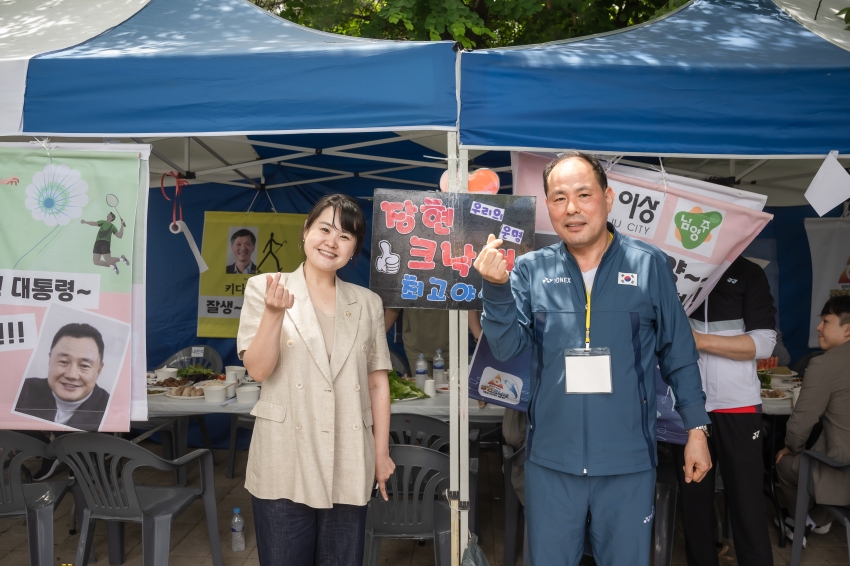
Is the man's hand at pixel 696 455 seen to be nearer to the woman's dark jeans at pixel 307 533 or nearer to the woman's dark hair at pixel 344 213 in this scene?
the woman's dark jeans at pixel 307 533

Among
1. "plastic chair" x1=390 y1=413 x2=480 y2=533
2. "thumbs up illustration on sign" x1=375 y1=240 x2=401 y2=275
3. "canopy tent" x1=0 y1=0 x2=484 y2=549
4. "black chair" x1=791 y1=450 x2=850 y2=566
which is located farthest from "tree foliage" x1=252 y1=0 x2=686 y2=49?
"thumbs up illustration on sign" x1=375 y1=240 x2=401 y2=275

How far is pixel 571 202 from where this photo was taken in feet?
7.09

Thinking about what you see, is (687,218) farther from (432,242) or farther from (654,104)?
(432,242)

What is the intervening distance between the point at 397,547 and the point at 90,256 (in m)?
2.26

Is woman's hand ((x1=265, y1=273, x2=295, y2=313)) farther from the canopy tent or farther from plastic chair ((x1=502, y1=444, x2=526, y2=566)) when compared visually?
plastic chair ((x1=502, y1=444, x2=526, y2=566))

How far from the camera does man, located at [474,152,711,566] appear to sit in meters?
2.13

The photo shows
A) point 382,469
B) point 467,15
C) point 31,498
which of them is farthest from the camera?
point 467,15

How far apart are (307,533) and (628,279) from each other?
137cm

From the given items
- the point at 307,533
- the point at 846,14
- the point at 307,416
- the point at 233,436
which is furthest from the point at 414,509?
the point at 846,14

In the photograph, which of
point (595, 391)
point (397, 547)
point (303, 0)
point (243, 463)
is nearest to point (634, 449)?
point (595, 391)

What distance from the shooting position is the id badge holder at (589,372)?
2.12m

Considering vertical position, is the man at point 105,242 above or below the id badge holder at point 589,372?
above

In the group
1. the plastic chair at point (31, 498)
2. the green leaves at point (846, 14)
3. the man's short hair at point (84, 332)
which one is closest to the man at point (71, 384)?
the man's short hair at point (84, 332)

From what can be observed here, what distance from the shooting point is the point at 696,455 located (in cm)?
216
